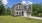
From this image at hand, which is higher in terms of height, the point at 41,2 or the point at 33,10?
the point at 41,2

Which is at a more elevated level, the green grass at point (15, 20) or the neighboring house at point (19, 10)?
the neighboring house at point (19, 10)

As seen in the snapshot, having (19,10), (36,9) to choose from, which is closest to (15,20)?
(19,10)

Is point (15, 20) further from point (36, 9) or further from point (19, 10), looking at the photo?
point (36, 9)

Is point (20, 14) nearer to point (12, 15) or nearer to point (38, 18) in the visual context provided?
point (12, 15)

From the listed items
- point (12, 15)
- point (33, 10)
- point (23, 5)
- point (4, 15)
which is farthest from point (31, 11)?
point (4, 15)

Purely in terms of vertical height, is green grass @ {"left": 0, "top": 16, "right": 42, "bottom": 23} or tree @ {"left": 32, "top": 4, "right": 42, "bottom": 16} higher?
tree @ {"left": 32, "top": 4, "right": 42, "bottom": 16}

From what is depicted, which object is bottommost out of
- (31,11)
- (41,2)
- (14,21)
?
(14,21)

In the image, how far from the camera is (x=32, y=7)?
1228 millimetres

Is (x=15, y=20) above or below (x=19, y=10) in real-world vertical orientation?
below

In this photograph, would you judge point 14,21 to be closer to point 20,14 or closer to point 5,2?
point 20,14

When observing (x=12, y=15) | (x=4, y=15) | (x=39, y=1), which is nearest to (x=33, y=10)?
(x=39, y=1)

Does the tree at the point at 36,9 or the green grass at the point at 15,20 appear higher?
the tree at the point at 36,9

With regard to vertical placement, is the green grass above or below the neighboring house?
below

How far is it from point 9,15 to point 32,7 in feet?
1.05
